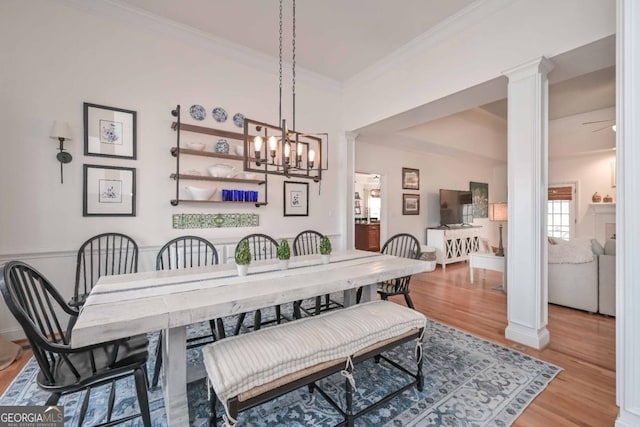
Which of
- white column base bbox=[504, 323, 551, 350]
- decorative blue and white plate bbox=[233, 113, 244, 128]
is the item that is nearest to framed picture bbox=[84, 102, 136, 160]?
decorative blue and white plate bbox=[233, 113, 244, 128]

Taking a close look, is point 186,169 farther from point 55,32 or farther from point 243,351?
point 243,351

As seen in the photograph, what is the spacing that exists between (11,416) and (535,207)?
12.8 feet

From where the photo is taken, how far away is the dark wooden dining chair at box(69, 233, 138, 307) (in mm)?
2770

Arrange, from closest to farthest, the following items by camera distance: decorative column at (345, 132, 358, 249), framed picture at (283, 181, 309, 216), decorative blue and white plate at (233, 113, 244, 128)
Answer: decorative blue and white plate at (233, 113, 244, 128) → framed picture at (283, 181, 309, 216) → decorative column at (345, 132, 358, 249)

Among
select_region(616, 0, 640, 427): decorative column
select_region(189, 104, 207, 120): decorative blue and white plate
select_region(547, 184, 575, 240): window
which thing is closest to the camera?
select_region(616, 0, 640, 427): decorative column

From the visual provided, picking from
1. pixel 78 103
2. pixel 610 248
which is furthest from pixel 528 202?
pixel 78 103

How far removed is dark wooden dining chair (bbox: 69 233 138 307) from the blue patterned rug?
0.76 metres

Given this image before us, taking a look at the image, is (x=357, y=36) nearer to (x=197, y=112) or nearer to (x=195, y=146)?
(x=197, y=112)

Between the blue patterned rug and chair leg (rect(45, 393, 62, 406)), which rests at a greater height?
chair leg (rect(45, 393, 62, 406))

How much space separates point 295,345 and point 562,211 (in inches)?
319

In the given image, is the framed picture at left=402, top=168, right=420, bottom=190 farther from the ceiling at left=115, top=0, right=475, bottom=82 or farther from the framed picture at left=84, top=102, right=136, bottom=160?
the framed picture at left=84, top=102, right=136, bottom=160

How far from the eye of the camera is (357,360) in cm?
163

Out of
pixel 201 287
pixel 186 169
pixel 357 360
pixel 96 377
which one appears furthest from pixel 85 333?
pixel 186 169

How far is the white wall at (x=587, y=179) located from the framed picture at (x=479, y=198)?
165cm
